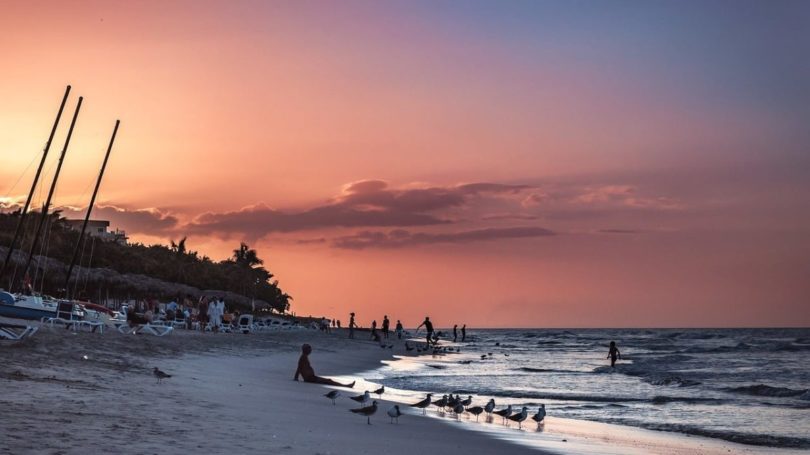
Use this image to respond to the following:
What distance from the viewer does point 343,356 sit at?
1949 inches

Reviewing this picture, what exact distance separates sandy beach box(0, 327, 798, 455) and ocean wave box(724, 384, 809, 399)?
1567 cm

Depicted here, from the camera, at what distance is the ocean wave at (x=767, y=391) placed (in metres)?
32.8

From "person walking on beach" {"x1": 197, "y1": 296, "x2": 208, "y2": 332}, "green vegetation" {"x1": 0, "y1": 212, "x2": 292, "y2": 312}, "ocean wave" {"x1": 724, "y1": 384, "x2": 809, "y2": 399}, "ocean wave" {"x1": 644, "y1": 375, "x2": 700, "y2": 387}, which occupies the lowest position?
"ocean wave" {"x1": 724, "y1": 384, "x2": 809, "y2": 399}

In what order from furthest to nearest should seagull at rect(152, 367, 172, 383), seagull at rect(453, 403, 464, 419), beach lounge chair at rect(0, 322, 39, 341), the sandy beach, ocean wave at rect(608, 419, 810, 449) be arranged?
1. seagull at rect(453, 403, 464, 419)
2. beach lounge chair at rect(0, 322, 39, 341)
3. ocean wave at rect(608, 419, 810, 449)
4. seagull at rect(152, 367, 172, 383)
5. the sandy beach

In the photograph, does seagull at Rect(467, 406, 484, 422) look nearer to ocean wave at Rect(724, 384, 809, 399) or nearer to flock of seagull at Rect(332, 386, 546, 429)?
flock of seagull at Rect(332, 386, 546, 429)

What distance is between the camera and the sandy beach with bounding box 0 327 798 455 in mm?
9711

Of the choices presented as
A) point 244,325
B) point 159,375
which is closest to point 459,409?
point 159,375

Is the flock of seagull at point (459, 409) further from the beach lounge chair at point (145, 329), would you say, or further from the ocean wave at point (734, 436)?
the beach lounge chair at point (145, 329)

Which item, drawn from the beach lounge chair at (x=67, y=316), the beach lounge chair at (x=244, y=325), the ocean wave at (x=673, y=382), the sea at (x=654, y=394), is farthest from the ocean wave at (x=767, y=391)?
the beach lounge chair at (x=244, y=325)

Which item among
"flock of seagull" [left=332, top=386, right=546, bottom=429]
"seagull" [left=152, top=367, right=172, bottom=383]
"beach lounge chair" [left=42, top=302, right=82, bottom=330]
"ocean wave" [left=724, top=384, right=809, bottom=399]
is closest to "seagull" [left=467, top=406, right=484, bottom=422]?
"flock of seagull" [left=332, top=386, right=546, bottom=429]

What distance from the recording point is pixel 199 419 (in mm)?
12000

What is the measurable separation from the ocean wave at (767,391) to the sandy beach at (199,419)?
1567 centimetres

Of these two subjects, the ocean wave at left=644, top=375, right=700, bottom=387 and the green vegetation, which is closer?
the ocean wave at left=644, top=375, right=700, bottom=387

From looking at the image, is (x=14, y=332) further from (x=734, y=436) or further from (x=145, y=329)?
(x=734, y=436)
